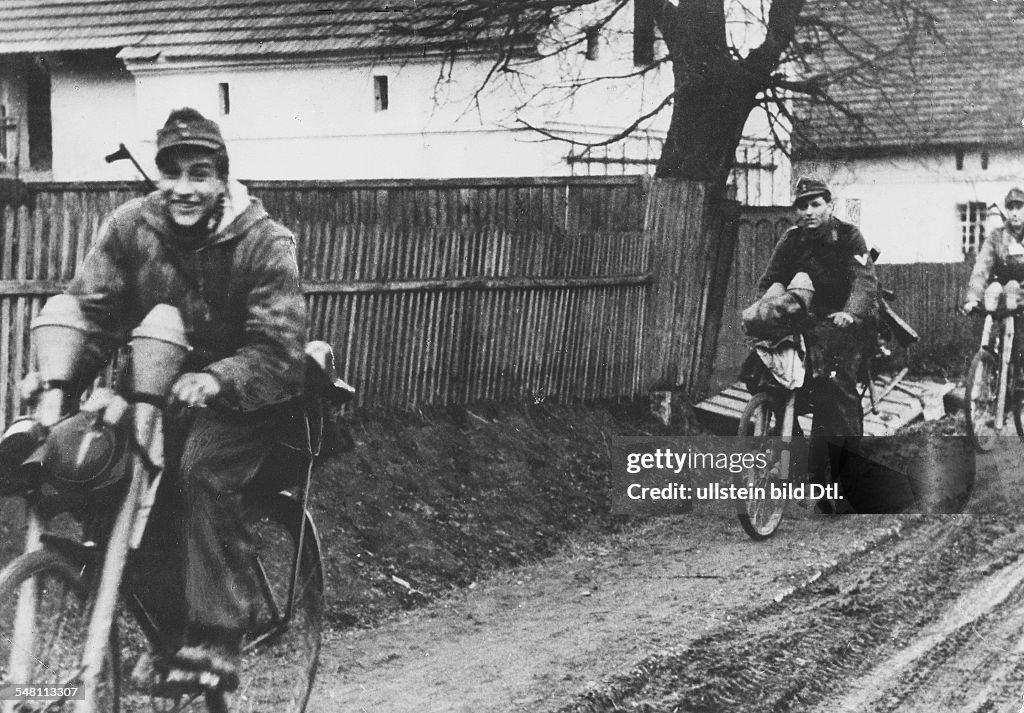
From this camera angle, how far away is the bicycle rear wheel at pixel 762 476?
6.76 metres

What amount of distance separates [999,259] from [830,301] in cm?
90

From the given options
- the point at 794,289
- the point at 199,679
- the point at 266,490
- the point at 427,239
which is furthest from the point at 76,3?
the point at 794,289

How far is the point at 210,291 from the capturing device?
5.23m

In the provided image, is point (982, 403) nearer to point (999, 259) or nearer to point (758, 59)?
point (999, 259)

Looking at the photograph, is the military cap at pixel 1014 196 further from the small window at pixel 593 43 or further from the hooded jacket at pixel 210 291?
the hooded jacket at pixel 210 291

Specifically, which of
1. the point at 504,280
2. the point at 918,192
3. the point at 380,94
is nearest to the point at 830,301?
the point at 918,192

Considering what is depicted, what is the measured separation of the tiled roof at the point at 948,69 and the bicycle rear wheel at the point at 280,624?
10.9 feet

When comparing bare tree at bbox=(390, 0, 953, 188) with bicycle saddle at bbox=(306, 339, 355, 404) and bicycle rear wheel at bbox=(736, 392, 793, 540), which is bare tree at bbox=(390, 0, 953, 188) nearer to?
bicycle rear wheel at bbox=(736, 392, 793, 540)

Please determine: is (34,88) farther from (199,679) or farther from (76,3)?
(199,679)

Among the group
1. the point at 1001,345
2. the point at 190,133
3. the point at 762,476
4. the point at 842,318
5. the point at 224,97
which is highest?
the point at 224,97

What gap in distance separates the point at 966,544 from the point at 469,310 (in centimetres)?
262

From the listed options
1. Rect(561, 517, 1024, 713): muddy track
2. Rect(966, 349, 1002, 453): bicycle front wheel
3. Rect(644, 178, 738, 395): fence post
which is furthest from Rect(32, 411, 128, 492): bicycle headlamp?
Rect(966, 349, 1002, 453): bicycle front wheel

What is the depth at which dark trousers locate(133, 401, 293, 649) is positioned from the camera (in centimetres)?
517

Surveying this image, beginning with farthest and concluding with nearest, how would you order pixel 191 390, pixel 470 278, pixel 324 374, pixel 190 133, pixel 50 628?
1. pixel 470 278
2. pixel 324 374
3. pixel 190 133
4. pixel 191 390
5. pixel 50 628
